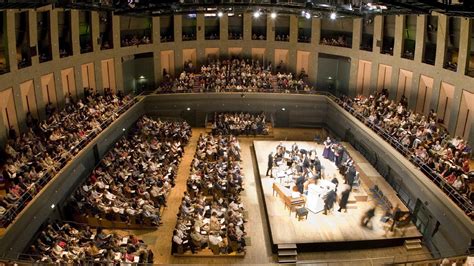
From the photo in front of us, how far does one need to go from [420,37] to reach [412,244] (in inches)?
459

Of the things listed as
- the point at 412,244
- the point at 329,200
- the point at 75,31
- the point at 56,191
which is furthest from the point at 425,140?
the point at 75,31

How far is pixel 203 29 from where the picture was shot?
3136 cm

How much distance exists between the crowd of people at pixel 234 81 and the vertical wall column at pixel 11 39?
1101 centimetres

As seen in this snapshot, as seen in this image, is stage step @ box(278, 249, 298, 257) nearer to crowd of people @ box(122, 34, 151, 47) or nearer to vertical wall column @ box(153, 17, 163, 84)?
crowd of people @ box(122, 34, 151, 47)

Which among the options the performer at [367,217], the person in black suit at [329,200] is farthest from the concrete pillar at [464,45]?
the person in black suit at [329,200]

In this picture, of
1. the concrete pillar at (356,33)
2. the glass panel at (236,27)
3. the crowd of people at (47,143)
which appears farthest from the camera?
the glass panel at (236,27)

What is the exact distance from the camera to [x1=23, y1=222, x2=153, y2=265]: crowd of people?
523 inches

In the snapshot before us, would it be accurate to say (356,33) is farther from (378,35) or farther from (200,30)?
(200,30)

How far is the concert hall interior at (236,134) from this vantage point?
1510 cm

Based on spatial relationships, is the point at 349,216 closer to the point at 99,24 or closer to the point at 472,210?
the point at 472,210

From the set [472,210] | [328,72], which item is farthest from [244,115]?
[472,210]

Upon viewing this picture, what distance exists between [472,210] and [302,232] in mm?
5694

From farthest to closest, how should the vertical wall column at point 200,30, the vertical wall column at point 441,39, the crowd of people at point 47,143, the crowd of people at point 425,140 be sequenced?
the vertical wall column at point 200,30 → the vertical wall column at point 441,39 → the crowd of people at point 425,140 → the crowd of people at point 47,143

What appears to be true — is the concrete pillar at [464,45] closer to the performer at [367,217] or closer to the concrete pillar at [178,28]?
the performer at [367,217]
